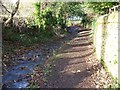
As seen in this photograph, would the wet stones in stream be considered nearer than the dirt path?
No

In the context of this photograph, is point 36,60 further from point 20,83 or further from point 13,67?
point 20,83

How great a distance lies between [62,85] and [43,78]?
5.28ft

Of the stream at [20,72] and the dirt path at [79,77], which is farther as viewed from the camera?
the stream at [20,72]

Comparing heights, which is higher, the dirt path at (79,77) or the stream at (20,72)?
the dirt path at (79,77)

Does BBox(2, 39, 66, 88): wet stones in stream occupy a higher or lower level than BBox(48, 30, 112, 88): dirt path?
lower

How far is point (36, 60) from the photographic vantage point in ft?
51.9

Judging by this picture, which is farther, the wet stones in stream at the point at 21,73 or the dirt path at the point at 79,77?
the wet stones in stream at the point at 21,73

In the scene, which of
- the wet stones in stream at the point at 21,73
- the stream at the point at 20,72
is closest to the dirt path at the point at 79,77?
the wet stones in stream at the point at 21,73

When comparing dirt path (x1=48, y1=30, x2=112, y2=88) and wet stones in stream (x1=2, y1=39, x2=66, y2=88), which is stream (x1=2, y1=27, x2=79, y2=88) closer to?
wet stones in stream (x1=2, y1=39, x2=66, y2=88)

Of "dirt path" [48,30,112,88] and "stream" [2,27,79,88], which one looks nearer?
"dirt path" [48,30,112,88]

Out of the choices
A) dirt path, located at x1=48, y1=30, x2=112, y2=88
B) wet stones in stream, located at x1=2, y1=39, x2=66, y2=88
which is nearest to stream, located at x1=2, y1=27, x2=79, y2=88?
wet stones in stream, located at x1=2, y1=39, x2=66, y2=88

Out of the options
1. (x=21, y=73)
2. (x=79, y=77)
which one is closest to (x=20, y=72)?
(x=21, y=73)

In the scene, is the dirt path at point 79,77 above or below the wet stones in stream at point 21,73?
above

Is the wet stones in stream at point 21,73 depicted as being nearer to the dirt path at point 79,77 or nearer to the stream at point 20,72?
the stream at point 20,72
